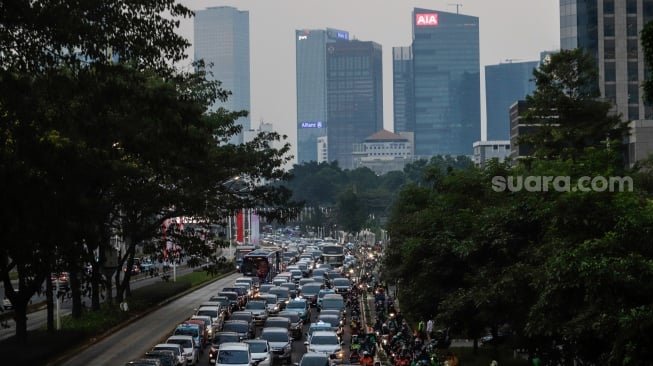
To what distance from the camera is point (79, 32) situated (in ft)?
73.4

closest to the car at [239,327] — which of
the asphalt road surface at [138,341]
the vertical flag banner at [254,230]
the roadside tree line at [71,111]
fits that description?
the asphalt road surface at [138,341]

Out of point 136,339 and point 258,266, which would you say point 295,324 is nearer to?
point 136,339

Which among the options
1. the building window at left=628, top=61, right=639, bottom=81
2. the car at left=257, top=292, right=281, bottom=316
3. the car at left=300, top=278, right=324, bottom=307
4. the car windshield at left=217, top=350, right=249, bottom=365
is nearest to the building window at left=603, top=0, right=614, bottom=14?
the building window at left=628, top=61, right=639, bottom=81

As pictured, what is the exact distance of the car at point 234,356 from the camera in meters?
34.7

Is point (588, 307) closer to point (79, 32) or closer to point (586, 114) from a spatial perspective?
point (79, 32)

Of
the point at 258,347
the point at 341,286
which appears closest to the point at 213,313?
the point at 258,347

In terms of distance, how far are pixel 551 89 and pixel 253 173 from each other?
15564 millimetres

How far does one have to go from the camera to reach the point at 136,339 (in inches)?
1886

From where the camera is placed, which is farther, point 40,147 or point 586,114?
point 586,114

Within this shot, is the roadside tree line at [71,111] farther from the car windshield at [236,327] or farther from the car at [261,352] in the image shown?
the car windshield at [236,327]

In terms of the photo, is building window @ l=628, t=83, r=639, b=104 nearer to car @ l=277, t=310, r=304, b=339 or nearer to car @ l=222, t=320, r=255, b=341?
car @ l=277, t=310, r=304, b=339

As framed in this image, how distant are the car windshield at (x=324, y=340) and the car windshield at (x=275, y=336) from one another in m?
1.15

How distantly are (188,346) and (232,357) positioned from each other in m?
4.73

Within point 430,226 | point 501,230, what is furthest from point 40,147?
point 430,226
